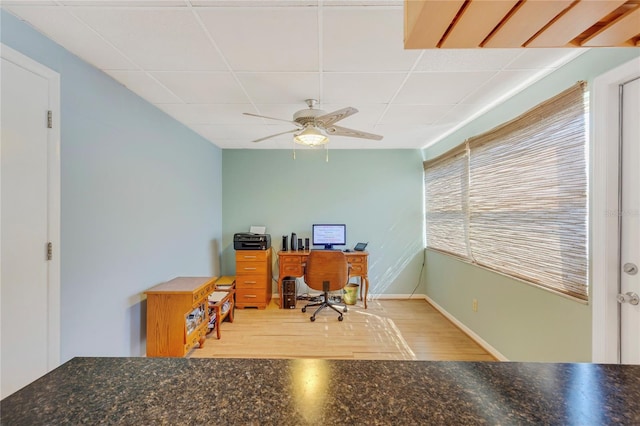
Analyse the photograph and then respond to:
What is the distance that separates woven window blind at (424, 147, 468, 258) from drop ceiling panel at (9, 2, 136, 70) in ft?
11.0

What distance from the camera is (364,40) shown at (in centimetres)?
153

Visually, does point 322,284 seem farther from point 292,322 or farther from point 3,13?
point 3,13

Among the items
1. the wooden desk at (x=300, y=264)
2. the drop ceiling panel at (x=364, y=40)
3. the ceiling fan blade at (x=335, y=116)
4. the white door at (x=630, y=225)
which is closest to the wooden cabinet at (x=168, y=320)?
the wooden desk at (x=300, y=264)

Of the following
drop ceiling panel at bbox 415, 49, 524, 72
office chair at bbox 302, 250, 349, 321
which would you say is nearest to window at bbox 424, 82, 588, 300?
drop ceiling panel at bbox 415, 49, 524, 72

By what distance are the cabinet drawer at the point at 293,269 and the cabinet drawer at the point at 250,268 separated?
292mm

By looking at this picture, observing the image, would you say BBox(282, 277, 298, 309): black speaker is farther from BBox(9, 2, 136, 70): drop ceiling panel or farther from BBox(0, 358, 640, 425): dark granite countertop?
BBox(0, 358, 640, 425): dark granite countertop

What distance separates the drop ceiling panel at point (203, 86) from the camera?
1.92m

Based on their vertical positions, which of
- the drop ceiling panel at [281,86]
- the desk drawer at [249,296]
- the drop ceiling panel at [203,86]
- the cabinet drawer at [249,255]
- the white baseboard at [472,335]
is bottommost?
the white baseboard at [472,335]

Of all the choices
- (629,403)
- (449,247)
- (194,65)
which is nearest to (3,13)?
(194,65)

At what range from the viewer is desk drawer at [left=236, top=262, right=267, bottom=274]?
3.63 metres

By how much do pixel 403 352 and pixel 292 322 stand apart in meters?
1.36

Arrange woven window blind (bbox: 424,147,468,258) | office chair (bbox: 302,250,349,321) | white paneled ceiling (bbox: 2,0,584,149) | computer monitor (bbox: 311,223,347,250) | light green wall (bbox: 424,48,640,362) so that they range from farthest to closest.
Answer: computer monitor (bbox: 311,223,347,250) → office chair (bbox: 302,250,349,321) → woven window blind (bbox: 424,147,468,258) → light green wall (bbox: 424,48,640,362) → white paneled ceiling (bbox: 2,0,584,149)

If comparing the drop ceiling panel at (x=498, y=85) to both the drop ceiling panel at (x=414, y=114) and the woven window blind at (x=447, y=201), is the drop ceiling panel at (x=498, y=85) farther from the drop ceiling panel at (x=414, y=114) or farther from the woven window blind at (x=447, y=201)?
the woven window blind at (x=447, y=201)

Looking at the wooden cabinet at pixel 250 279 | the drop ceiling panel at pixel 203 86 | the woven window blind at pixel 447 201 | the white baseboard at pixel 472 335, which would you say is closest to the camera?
the drop ceiling panel at pixel 203 86
